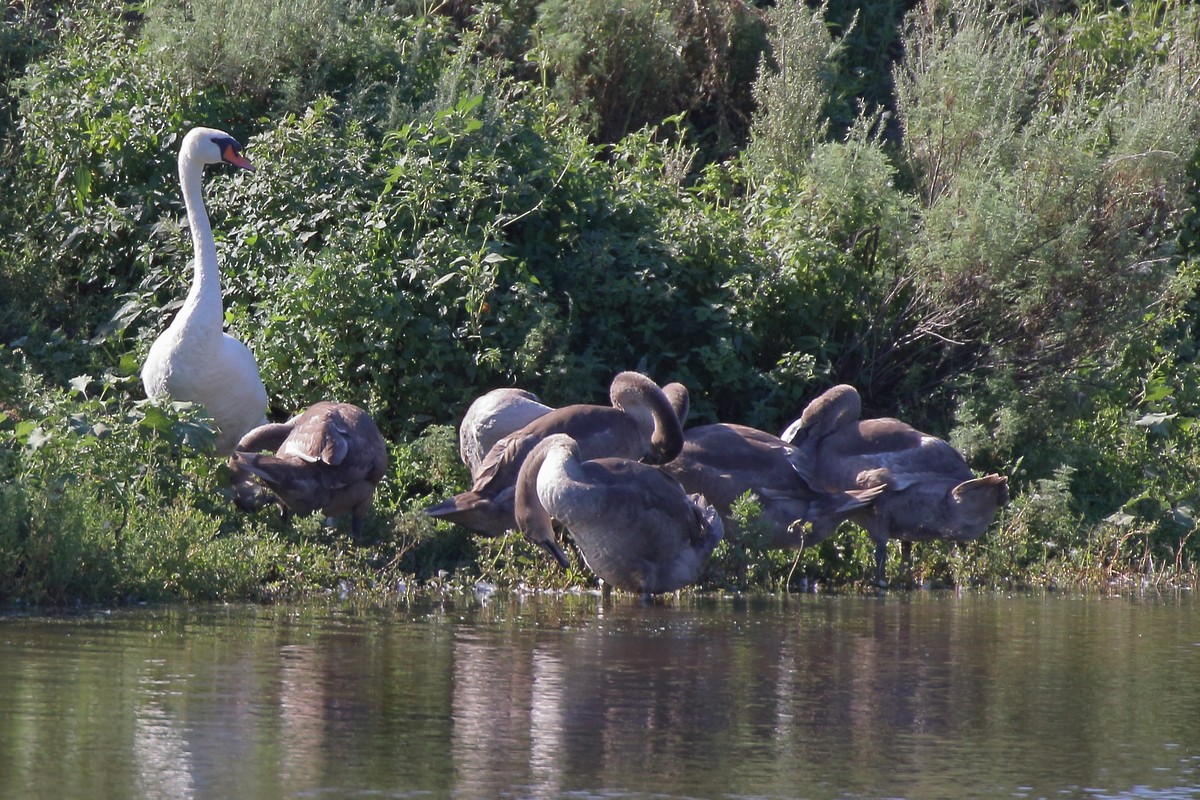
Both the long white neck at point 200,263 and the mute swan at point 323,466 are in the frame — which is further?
the long white neck at point 200,263

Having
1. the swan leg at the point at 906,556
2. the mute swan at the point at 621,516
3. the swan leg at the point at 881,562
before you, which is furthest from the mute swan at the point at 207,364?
the swan leg at the point at 906,556

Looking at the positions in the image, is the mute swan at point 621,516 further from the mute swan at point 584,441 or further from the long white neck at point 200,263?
the long white neck at point 200,263

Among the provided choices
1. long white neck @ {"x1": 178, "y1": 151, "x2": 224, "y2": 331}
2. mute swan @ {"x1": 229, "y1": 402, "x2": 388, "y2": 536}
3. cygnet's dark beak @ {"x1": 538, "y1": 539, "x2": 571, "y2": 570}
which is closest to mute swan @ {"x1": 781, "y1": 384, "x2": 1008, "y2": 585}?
cygnet's dark beak @ {"x1": 538, "y1": 539, "x2": 571, "y2": 570}

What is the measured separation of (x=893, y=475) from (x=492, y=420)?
8.46 ft

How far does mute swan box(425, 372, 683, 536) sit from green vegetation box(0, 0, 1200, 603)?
1.17 feet

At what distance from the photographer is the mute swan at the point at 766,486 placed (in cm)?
1097

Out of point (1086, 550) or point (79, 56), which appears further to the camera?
point (79, 56)

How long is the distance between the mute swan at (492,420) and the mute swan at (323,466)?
0.81 metres

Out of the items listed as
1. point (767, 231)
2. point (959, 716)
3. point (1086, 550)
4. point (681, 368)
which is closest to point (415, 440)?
point (681, 368)

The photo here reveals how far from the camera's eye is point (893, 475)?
1127 centimetres

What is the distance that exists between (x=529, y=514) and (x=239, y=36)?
603cm

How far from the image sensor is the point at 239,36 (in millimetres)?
14414

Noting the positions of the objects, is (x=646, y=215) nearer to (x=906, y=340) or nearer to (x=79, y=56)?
(x=906, y=340)

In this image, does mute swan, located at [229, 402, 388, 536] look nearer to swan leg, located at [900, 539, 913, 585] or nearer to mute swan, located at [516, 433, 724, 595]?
mute swan, located at [516, 433, 724, 595]
